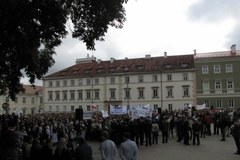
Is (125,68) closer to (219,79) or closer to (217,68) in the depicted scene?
(217,68)

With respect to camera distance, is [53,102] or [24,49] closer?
[24,49]

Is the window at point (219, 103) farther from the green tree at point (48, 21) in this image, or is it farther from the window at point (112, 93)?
the green tree at point (48, 21)

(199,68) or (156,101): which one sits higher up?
(199,68)

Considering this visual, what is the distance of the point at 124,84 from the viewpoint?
87.4m

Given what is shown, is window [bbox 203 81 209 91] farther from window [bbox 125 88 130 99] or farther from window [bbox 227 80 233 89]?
window [bbox 125 88 130 99]

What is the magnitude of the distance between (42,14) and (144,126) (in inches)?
463

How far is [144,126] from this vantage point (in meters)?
25.3

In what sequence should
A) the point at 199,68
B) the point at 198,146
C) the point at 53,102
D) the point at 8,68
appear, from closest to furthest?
the point at 8,68
the point at 198,146
the point at 199,68
the point at 53,102

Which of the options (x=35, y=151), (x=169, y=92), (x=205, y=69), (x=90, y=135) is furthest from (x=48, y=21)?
(x=169, y=92)

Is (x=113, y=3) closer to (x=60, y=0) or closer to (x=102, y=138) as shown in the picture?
(x=60, y=0)

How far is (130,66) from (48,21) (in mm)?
73008

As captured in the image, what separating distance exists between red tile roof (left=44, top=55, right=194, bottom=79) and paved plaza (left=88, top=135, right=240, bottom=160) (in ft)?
189

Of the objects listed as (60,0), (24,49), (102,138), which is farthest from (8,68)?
(102,138)

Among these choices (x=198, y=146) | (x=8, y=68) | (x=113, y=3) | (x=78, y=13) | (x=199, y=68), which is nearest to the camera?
(x=113, y=3)
